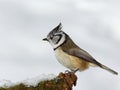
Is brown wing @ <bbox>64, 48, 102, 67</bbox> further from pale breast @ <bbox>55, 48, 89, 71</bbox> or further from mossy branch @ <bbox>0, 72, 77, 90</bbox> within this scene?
mossy branch @ <bbox>0, 72, 77, 90</bbox>

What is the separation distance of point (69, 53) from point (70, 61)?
0.83 ft

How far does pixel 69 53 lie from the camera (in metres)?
9.25

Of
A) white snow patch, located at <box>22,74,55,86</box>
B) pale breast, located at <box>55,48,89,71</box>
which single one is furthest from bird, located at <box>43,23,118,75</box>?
white snow patch, located at <box>22,74,55,86</box>

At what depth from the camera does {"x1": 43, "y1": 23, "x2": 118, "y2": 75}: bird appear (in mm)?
9031

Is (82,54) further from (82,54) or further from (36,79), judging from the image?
(36,79)

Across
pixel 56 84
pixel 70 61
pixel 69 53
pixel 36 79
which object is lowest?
pixel 56 84

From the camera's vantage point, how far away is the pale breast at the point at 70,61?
900cm

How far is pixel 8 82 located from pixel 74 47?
311 cm

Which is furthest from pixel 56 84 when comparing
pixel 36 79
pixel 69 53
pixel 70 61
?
pixel 69 53

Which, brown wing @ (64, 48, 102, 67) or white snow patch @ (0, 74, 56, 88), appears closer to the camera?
white snow patch @ (0, 74, 56, 88)

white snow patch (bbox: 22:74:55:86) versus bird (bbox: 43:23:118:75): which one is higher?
bird (bbox: 43:23:118:75)

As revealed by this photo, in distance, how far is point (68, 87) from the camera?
669 centimetres

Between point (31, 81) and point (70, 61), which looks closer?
point (31, 81)

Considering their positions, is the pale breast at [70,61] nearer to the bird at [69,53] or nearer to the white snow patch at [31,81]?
the bird at [69,53]
